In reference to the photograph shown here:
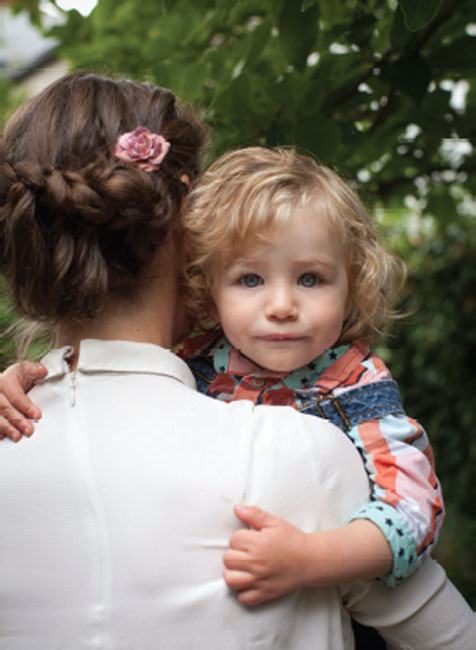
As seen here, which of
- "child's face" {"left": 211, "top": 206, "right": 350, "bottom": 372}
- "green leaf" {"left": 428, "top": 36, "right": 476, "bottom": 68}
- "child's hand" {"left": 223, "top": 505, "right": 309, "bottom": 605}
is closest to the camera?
"child's hand" {"left": 223, "top": 505, "right": 309, "bottom": 605}

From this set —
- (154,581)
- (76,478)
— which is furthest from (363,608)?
(76,478)

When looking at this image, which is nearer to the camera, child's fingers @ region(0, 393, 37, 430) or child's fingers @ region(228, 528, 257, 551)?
child's fingers @ region(228, 528, 257, 551)

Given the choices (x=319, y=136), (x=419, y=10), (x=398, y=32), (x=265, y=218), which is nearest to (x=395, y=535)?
(x=265, y=218)

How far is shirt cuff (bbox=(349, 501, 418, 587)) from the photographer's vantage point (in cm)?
125

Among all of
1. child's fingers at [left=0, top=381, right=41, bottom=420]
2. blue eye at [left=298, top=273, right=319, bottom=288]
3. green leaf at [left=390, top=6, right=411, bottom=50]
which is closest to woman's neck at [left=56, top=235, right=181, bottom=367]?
child's fingers at [left=0, top=381, right=41, bottom=420]

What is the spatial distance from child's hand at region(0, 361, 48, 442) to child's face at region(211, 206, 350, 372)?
1.38 feet

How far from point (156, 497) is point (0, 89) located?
4215 millimetres

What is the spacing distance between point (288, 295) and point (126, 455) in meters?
0.49

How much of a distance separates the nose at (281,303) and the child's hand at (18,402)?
1.50 ft

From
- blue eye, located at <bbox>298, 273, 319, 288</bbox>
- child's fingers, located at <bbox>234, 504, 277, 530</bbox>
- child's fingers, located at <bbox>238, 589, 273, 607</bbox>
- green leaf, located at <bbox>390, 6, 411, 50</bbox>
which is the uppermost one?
green leaf, located at <bbox>390, 6, 411, 50</bbox>

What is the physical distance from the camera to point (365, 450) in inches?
55.5

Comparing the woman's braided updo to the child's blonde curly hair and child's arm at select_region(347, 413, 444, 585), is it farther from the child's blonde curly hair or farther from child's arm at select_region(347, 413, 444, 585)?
child's arm at select_region(347, 413, 444, 585)

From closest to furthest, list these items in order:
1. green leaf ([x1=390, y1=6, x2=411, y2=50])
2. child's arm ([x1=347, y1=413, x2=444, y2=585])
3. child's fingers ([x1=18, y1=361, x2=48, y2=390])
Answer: child's arm ([x1=347, y1=413, x2=444, y2=585]), child's fingers ([x1=18, y1=361, x2=48, y2=390]), green leaf ([x1=390, y1=6, x2=411, y2=50])

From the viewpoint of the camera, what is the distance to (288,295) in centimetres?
149
